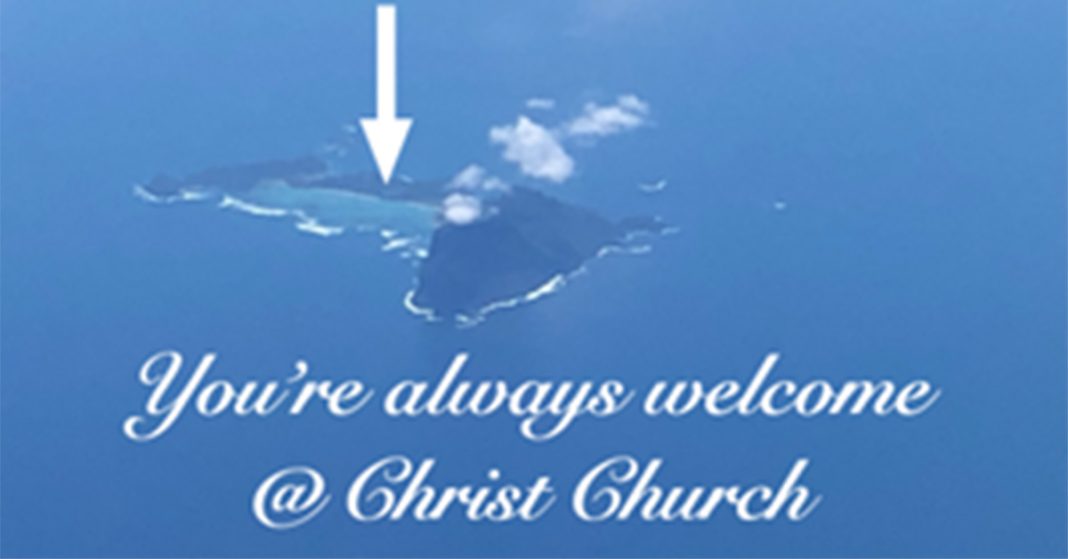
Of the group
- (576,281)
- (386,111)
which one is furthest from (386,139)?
(576,281)

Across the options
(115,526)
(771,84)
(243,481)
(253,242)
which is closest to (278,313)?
(253,242)

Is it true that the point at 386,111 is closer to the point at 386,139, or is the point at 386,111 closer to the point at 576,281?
the point at 386,139

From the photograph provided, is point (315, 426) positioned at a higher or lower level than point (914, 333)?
lower

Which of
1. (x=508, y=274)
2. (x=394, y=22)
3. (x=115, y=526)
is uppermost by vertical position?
(x=394, y=22)

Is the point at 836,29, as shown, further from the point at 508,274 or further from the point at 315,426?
the point at 315,426
